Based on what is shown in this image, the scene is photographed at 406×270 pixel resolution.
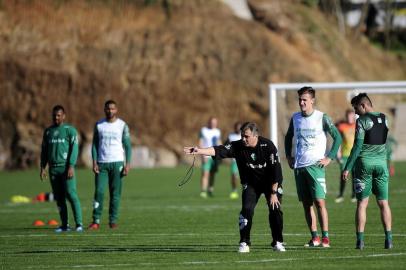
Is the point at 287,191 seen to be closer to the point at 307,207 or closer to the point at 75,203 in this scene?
the point at 75,203

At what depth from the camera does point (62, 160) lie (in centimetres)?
2075

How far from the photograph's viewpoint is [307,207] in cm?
1655

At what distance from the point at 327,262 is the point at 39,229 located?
861 centimetres

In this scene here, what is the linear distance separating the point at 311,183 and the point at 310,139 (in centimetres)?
65

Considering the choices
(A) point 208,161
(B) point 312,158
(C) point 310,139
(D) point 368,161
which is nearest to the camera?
(D) point 368,161

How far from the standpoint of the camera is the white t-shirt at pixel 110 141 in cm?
2128

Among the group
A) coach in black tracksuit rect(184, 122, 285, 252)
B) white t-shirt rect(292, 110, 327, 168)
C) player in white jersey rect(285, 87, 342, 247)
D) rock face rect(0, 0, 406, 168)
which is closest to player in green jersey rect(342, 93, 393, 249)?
player in white jersey rect(285, 87, 342, 247)

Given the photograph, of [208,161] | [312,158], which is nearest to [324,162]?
[312,158]

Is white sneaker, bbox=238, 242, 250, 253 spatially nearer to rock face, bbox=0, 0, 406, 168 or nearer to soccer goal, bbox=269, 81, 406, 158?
soccer goal, bbox=269, 81, 406, 158

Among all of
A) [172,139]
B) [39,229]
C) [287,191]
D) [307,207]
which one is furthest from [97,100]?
[307,207]

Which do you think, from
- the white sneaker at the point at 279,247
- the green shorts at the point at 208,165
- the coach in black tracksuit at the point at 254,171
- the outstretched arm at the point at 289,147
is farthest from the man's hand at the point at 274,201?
the green shorts at the point at 208,165

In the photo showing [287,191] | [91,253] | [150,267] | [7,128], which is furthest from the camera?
[7,128]

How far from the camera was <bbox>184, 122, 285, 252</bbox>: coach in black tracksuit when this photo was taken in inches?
613

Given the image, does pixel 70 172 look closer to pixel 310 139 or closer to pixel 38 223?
pixel 38 223
